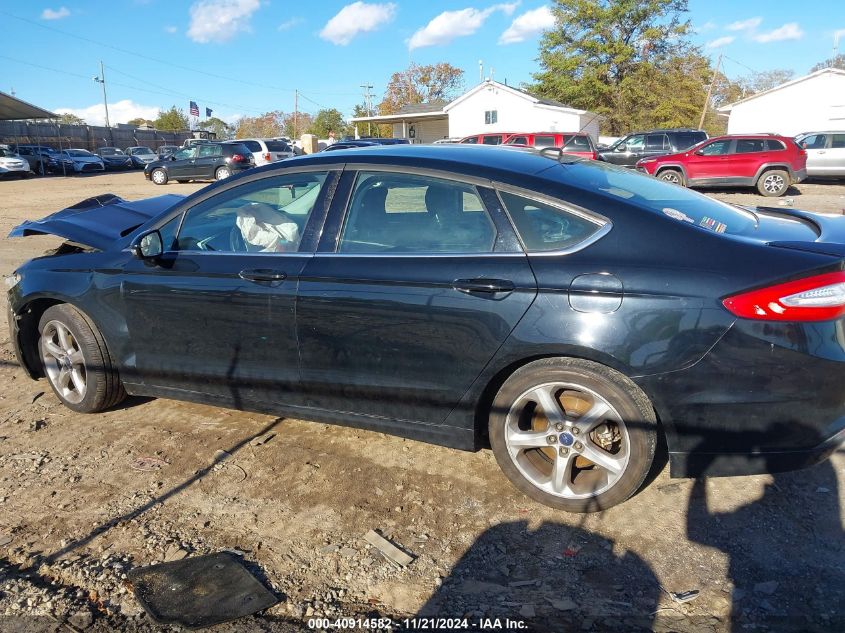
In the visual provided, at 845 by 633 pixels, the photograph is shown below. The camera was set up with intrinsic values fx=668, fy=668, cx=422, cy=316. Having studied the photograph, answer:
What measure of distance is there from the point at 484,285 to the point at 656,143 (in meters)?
21.9

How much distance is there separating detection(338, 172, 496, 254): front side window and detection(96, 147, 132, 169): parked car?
1605 inches

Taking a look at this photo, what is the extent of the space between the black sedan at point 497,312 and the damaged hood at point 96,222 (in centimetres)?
7

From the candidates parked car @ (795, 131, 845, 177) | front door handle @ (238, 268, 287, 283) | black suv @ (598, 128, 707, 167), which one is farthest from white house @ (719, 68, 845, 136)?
front door handle @ (238, 268, 287, 283)

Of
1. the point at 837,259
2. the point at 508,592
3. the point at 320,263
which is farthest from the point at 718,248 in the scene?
the point at 320,263

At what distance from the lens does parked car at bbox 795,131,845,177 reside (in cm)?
2081

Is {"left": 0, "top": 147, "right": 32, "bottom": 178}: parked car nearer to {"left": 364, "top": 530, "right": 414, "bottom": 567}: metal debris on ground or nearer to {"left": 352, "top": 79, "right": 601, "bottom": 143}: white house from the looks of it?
{"left": 352, "top": 79, "right": 601, "bottom": 143}: white house

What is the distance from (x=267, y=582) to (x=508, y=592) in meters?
0.98

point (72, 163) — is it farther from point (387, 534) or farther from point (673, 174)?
point (387, 534)

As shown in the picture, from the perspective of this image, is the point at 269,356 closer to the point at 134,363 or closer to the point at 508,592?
the point at 134,363

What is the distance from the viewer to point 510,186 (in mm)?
3145

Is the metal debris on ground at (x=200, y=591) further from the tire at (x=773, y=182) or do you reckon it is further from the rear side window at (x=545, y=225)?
the tire at (x=773, y=182)

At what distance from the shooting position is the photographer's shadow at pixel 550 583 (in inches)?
97.5

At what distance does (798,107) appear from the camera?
118ft

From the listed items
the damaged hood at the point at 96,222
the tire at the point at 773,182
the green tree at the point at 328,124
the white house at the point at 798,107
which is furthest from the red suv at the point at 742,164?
the green tree at the point at 328,124
